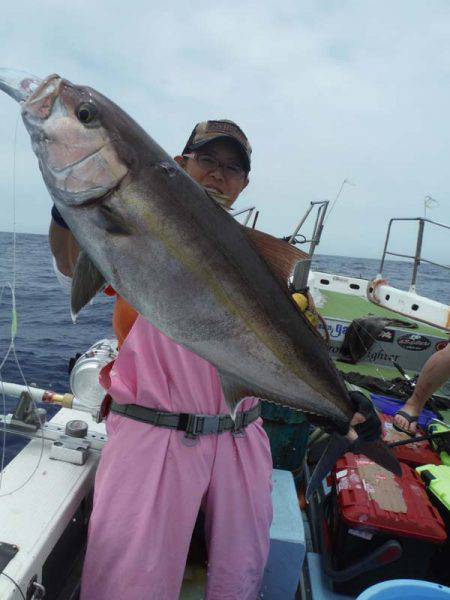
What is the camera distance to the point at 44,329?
10.5 metres

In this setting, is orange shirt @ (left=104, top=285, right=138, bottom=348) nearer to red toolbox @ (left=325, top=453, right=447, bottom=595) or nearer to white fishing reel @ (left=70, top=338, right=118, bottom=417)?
white fishing reel @ (left=70, top=338, right=118, bottom=417)

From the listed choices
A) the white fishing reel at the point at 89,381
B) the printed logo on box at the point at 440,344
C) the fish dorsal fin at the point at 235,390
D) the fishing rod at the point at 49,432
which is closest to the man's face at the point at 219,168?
the fish dorsal fin at the point at 235,390

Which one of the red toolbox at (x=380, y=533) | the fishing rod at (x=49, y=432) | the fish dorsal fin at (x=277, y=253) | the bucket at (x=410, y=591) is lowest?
the red toolbox at (x=380, y=533)

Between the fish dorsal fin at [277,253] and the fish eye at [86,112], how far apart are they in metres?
0.69

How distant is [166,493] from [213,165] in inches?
64.0

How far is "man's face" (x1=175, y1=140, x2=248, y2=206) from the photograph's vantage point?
2.19 metres

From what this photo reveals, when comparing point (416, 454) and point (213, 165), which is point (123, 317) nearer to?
point (213, 165)

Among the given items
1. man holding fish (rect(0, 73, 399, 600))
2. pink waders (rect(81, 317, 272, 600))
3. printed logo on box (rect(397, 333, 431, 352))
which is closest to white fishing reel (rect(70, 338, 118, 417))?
man holding fish (rect(0, 73, 399, 600))

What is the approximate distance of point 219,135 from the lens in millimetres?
2145

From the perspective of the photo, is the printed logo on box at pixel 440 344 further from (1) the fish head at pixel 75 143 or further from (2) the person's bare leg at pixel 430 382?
(1) the fish head at pixel 75 143

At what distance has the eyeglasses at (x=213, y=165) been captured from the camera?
2229 millimetres

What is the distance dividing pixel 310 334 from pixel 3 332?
8130 millimetres

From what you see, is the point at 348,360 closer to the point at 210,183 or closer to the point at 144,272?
the point at 210,183

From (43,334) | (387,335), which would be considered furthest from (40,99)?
(43,334)
